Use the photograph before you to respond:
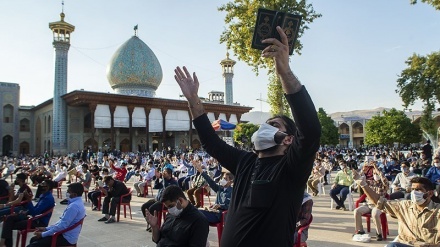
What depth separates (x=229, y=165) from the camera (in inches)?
82.4

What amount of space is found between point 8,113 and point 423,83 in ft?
131

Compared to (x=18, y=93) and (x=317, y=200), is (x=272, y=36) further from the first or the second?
(x=18, y=93)

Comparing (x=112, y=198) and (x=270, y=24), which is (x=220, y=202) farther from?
(x=270, y=24)

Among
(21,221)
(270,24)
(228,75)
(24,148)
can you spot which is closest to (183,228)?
(270,24)

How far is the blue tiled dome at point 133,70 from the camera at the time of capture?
119ft

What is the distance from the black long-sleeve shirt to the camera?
1.58 meters

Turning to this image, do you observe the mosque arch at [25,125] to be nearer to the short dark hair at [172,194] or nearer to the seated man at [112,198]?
the seated man at [112,198]

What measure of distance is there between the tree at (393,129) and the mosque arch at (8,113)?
139 ft

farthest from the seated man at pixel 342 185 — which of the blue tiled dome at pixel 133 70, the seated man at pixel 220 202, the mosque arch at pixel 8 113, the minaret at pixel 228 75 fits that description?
the mosque arch at pixel 8 113

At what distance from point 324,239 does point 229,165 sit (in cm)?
459

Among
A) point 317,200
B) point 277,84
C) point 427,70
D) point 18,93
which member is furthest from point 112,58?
point 317,200

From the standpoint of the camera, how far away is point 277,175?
5.48ft

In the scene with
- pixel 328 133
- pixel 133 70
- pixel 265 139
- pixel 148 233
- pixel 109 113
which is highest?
pixel 133 70

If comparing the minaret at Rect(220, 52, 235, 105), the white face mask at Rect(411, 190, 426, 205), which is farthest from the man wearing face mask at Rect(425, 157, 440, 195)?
the minaret at Rect(220, 52, 235, 105)
